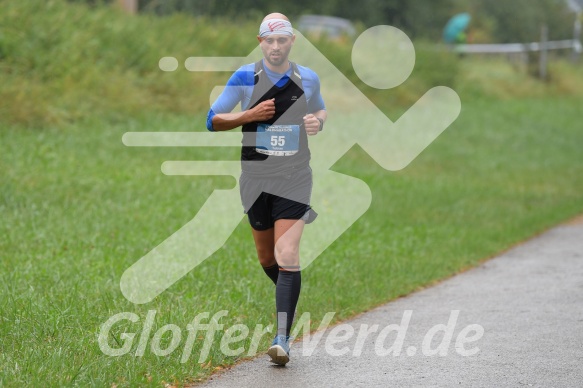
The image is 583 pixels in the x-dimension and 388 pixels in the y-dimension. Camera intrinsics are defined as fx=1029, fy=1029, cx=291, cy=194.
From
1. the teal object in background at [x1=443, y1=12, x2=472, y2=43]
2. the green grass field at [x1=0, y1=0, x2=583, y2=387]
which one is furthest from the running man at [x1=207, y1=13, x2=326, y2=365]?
the teal object in background at [x1=443, y1=12, x2=472, y2=43]

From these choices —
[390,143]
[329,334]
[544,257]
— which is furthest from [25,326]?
[390,143]

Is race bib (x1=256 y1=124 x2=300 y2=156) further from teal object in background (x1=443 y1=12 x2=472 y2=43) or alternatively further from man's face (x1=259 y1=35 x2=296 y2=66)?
teal object in background (x1=443 y1=12 x2=472 y2=43)

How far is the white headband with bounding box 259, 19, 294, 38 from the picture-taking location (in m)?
6.71

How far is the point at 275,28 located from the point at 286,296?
175 centimetres

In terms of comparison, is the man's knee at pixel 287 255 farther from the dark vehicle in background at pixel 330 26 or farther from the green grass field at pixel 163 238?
the dark vehicle in background at pixel 330 26

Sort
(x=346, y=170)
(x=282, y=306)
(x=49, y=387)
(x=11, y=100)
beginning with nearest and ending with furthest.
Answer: (x=49, y=387) → (x=282, y=306) → (x=11, y=100) → (x=346, y=170)

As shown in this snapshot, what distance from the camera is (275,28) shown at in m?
6.71

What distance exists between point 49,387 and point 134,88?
13.7m

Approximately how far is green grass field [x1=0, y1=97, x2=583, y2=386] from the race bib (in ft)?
4.55

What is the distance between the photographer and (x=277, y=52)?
6.75 m

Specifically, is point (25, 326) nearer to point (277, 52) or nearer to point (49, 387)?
point (49, 387)

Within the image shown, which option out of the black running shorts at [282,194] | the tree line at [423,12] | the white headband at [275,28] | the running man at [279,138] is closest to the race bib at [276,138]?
the running man at [279,138]

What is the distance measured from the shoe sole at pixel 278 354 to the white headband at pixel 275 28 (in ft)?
6.66

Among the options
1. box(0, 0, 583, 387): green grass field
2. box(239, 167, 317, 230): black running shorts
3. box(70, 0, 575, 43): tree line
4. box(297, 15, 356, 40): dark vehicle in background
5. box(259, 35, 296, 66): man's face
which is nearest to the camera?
box(259, 35, 296, 66): man's face
